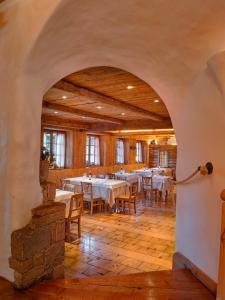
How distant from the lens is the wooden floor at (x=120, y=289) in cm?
157

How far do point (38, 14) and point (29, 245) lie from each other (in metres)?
1.53

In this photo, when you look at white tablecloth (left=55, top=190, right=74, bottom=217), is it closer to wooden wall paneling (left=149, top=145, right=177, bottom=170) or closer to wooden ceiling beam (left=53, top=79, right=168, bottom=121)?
wooden ceiling beam (left=53, top=79, right=168, bottom=121)

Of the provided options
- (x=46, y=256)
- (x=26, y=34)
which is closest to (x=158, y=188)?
(x=46, y=256)

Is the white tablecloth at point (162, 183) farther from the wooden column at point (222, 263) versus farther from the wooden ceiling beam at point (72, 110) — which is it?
the wooden column at point (222, 263)

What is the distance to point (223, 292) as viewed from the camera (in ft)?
3.62

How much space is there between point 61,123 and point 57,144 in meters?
0.92

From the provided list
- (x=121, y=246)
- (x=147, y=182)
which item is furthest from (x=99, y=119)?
(x=121, y=246)

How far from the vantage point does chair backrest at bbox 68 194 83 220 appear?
4.10 meters

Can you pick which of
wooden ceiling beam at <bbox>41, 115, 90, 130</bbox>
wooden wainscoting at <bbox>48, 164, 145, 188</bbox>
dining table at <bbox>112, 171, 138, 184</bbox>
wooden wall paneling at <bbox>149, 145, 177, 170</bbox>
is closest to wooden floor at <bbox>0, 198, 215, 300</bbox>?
dining table at <bbox>112, 171, 138, 184</bbox>

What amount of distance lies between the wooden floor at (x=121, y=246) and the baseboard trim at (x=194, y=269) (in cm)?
107

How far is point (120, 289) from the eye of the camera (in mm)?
1702

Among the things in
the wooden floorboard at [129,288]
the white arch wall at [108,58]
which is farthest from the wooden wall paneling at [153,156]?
the wooden floorboard at [129,288]

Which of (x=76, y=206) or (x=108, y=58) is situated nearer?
(x=108, y=58)

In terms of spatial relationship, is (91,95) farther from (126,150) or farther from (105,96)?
(126,150)
